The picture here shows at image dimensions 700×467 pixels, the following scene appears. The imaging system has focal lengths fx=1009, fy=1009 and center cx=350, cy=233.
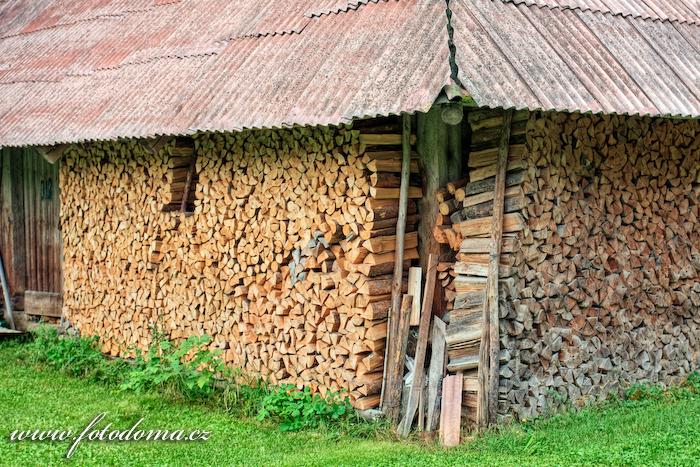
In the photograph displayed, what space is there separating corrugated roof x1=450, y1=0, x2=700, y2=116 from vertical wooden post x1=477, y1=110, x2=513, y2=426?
551mm

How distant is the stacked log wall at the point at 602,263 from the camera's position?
7.94 meters

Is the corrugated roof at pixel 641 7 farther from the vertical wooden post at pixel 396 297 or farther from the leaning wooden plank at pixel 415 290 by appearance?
the leaning wooden plank at pixel 415 290

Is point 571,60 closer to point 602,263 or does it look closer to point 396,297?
point 602,263

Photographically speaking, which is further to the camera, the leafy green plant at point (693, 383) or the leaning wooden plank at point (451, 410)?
the leafy green plant at point (693, 383)

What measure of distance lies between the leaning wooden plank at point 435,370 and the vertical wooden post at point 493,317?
385 mm

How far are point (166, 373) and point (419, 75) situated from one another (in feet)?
13.3

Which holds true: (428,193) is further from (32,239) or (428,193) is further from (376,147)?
(32,239)

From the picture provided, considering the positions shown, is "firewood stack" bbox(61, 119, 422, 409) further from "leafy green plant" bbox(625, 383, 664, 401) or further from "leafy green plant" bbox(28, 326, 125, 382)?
"leafy green plant" bbox(625, 383, 664, 401)

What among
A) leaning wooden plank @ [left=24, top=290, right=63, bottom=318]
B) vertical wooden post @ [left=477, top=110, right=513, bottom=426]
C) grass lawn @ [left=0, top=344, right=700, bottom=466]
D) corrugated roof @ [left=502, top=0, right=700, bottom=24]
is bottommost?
grass lawn @ [left=0, top=344, right=700, bottom=466]

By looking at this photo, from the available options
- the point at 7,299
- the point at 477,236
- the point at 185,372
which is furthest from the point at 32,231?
the point at 477,236

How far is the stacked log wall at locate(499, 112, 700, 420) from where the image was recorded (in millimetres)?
7938

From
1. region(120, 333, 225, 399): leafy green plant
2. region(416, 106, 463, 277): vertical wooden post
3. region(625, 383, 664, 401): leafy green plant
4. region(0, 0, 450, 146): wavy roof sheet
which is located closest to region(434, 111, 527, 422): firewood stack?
region(416, 106, 463, 277): vertical wooden post

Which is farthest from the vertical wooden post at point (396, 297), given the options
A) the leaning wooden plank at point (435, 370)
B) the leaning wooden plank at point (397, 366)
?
the leaning wooden plank at point (435, 370)

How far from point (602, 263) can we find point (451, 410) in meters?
1.91
